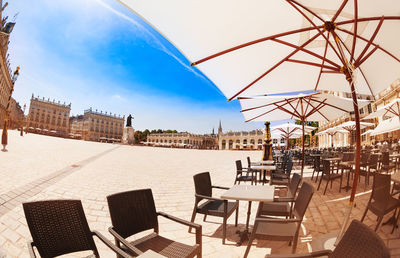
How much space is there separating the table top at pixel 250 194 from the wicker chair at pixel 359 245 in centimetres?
104

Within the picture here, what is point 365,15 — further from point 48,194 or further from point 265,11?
point 48,194

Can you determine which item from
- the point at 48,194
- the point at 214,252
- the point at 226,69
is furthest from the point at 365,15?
the point at 48,194

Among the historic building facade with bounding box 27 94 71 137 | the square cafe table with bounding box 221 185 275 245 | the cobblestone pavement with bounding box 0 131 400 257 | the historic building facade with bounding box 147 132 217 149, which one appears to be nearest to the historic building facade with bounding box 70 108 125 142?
the historic building facade with bounding box 27 94 71 137

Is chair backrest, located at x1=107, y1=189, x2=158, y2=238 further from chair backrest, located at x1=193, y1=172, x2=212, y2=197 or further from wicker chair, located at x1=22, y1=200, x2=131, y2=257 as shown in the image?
chair backrest, located at x1=193, y1=172, x2=212, y2=197

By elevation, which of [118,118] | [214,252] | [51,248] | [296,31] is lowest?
[214,252]

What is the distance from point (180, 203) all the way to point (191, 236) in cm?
155

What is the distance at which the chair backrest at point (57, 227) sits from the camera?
1.58 metres

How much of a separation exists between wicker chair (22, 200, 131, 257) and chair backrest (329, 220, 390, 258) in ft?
5.80

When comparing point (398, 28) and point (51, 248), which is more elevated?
point (398, 28)

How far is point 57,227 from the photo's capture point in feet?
5.56

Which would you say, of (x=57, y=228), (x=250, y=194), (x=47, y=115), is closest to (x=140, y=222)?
(x=57, y=228)

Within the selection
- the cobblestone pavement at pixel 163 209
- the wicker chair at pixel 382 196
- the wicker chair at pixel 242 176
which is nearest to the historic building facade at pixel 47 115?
the cobblestone pavement at pixel 163 209

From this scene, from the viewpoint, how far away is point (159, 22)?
2574mm

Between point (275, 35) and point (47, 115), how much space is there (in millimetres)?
110512
